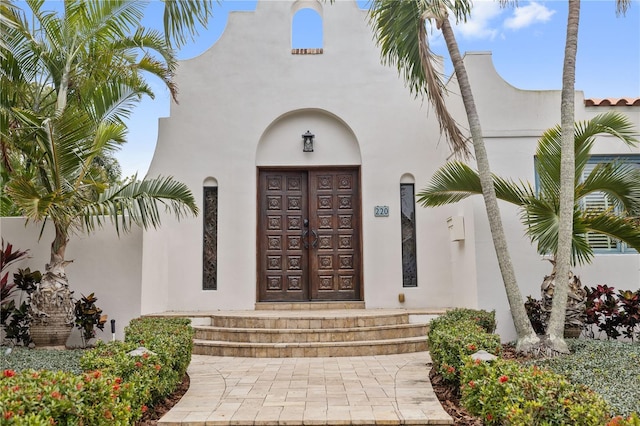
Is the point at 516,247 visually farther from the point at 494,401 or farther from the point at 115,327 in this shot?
the point at 115,327

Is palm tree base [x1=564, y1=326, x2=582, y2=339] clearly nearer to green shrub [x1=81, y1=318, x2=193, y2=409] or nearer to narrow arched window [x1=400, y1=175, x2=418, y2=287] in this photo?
narrow arched window [x1=400, y1=175, x2=418, y2=287]

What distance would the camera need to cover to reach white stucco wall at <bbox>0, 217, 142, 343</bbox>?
818cm

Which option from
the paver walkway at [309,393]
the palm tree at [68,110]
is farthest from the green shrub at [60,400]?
the palm tree at [68,110]

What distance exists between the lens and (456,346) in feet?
16.8

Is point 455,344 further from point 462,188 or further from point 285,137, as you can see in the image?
point 285,137

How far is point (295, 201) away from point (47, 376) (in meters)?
6.97

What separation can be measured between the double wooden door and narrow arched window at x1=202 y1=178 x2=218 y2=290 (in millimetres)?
821

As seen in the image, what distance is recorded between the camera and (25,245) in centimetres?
827

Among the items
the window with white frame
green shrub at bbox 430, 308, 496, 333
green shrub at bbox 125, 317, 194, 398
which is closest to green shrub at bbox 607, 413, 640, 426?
green shrub at bbox 125, 317, 194, 398

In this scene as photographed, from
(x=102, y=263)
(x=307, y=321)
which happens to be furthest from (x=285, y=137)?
(x=102, y=263)

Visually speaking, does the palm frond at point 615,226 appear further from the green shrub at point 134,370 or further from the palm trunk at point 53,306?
the palm trunk at point 53,306

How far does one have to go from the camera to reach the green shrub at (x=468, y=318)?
6.66 m

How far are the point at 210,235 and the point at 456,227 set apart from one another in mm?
4465

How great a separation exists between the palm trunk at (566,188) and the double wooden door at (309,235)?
4.67m
